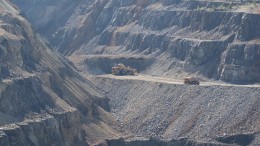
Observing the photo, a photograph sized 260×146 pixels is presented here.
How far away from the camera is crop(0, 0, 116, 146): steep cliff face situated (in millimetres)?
70875

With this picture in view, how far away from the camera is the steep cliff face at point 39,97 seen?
233 feet

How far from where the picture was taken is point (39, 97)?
75.9 m

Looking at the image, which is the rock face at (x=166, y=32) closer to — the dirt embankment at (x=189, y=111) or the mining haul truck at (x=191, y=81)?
the mining haul truck at (x=191, y=81)

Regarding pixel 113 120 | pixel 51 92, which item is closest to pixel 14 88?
pixel 51 92

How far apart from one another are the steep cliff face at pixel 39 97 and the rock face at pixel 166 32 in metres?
11.4

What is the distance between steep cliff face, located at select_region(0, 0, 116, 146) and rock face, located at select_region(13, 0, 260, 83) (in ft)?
37.4

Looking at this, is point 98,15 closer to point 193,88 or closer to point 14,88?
point 193,88

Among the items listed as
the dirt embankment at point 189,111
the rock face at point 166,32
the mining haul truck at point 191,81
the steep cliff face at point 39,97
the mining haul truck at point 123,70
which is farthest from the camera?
the mining haul truck at point 123,70

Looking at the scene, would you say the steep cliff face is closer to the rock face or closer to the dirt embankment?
the dirt embankment

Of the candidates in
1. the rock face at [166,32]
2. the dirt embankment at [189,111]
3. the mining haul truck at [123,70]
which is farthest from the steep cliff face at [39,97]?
the rock face at [166,32]

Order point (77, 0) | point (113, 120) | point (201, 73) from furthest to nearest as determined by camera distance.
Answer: point (77, 0) < point (201, 73) < point (113, 120)

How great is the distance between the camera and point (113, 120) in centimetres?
8475

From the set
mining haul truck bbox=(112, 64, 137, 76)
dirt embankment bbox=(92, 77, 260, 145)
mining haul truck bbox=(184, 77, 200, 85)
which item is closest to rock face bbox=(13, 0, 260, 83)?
mining haul truck bbox=(112, 64, 137, 76)

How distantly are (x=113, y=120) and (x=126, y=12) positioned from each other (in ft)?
101
